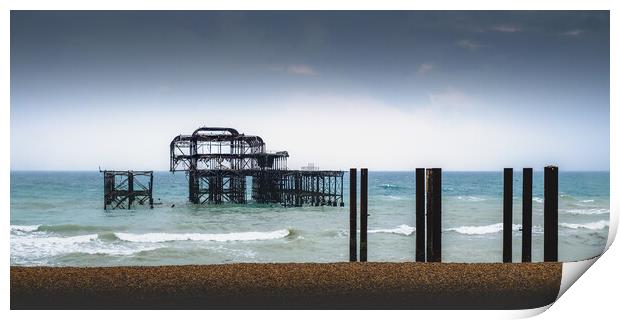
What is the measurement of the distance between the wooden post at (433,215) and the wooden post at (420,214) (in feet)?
0.17

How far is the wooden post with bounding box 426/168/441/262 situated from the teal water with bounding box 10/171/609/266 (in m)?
3.05

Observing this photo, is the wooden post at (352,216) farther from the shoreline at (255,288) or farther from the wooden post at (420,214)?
the shoreline at (255,288)

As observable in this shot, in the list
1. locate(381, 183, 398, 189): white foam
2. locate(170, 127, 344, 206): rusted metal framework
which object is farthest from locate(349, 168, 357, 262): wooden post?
locate(381, 183, 398, 189): white foam

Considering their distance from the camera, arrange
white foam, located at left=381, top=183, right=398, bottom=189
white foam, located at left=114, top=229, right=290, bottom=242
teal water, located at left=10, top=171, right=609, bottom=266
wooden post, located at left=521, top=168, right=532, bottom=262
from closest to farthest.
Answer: wooden post, located at left=521, top=168, right=532, bottom=262 < teal water, located at left=10, top=171, right=609, bottom=266 < white foam, located at left=114, top=229, right=290, bottom=242 < white foam, located at left=381, top=183, right=398, bottom=189

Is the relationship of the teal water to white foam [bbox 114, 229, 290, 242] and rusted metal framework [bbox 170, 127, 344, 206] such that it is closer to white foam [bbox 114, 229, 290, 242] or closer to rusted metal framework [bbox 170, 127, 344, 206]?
white foam [bbox 114, 229, 290, 242]

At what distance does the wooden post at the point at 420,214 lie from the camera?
733 cm

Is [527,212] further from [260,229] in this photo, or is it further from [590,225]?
[260,229]

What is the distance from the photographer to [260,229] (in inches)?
665

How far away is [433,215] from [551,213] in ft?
4.00

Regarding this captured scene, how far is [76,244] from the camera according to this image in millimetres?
12750

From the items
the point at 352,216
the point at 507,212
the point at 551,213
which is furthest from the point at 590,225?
the point at 352,216

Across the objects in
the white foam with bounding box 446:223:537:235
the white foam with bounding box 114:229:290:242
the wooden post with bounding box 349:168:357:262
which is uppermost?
the wooden post with bounding box 349:168:357:262

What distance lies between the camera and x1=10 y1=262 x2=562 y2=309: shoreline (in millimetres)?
6719
